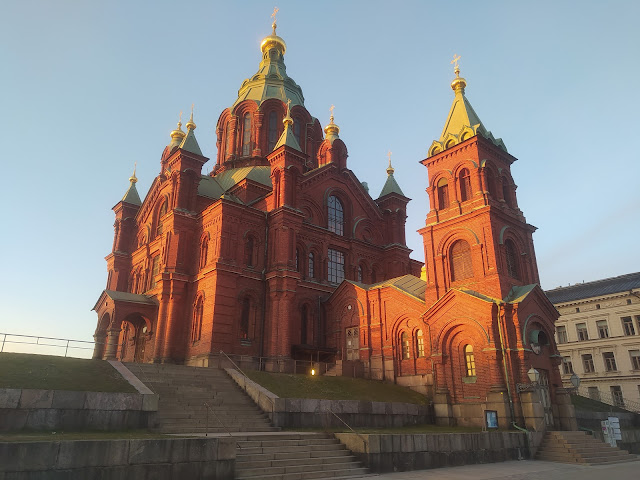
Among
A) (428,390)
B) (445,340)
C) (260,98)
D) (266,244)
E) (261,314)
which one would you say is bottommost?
(428,390)

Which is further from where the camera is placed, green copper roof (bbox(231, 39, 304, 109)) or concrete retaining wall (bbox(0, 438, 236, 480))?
green copper roof (bbox(231, 39, 304, 109))

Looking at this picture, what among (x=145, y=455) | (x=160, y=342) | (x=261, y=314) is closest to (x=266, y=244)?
(x=261, y=314)

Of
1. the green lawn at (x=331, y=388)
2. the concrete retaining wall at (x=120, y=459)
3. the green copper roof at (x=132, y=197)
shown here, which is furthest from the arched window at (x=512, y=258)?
the green copper roof at (x=132, y=197)

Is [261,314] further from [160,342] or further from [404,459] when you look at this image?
[404,459]

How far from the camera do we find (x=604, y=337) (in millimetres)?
41000

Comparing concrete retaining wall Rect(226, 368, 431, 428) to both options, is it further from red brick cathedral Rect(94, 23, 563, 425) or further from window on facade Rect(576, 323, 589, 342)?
window on facade Rect(576, 323, 589, 342)

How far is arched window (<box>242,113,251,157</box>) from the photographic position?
41.1m

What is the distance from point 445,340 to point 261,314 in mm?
11472

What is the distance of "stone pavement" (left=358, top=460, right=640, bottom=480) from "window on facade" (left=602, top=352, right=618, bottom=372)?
25.1 m

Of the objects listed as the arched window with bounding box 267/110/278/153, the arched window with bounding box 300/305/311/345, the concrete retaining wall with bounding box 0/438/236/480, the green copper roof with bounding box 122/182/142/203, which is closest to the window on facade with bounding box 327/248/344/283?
the arched window with bounding box 300/305/311/345

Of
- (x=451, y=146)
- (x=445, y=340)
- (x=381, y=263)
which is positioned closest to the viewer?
(x=445, y=340)

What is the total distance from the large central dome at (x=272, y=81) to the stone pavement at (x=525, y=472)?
33359 millimetres

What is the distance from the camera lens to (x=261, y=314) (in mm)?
29953

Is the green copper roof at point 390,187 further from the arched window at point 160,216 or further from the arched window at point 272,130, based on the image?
the arched window at point 160,216
